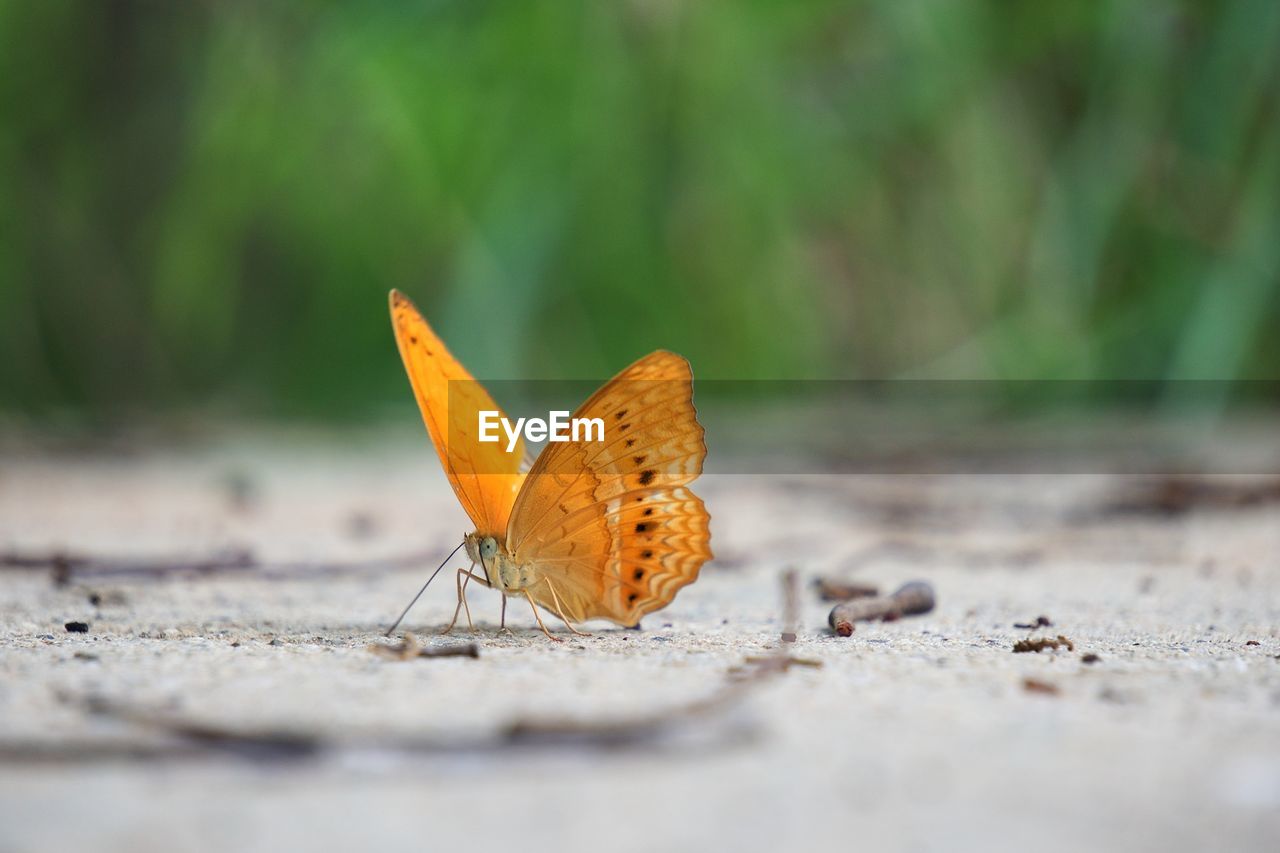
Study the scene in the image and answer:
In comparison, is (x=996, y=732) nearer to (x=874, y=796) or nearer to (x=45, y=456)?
(x=874, y=796)

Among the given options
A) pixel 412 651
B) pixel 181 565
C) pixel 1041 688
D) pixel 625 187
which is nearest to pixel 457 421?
pixel 412 651

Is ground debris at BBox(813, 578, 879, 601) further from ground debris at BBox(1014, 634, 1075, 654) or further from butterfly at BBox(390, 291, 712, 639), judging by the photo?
ground debris at BBox(1014, 634, 1075, 654)

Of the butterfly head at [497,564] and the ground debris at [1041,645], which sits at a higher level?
the butterfly head at [497,564]

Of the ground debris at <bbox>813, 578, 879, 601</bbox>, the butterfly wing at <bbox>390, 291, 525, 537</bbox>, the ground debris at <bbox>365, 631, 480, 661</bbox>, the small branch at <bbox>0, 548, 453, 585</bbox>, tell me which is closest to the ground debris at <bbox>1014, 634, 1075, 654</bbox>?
the ground debris at <bbox>813, 578, 879, 601</bbox>

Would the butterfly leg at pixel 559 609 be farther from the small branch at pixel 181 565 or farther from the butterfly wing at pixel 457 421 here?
the small branch at pixel 181 565

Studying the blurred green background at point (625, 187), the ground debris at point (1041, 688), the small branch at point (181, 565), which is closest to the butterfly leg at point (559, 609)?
the small branch at point (181, 565)

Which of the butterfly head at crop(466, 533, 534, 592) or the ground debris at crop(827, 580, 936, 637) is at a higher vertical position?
the butterfly head at crop(466, 533, 534, 592)

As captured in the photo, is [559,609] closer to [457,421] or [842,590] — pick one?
[457,421]
